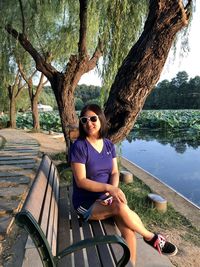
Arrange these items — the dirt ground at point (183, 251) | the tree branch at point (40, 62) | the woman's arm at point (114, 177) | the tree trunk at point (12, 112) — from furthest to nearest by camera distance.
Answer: the tree trunk at point (12, 112) < the tree branch at point (40, 62) < the dirt ground at point (183, 251) < the woman's arm at point (114, 177)

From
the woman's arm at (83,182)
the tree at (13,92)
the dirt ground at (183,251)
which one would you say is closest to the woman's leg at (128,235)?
the woman's arm at (83,182)

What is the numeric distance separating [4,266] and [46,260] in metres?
0.98

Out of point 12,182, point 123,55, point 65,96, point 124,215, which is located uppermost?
point 123,55

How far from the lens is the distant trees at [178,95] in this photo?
2224 inches

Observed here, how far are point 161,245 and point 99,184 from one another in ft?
2.30

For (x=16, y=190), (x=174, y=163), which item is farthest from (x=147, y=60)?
(x=174, y=163)

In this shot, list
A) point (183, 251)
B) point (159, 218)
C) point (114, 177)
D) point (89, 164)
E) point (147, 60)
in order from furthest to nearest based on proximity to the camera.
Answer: point (159, 218) → point (147, 60) → point (183, 251) → point (114, 177) → point (89, 164)

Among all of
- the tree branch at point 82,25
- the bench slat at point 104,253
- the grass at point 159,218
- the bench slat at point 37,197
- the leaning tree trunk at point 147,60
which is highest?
the tree branch at point 82,25

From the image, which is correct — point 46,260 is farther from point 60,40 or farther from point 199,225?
point 60,40

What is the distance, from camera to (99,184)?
8.31 feet

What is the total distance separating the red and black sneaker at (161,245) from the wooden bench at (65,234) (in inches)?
12.6

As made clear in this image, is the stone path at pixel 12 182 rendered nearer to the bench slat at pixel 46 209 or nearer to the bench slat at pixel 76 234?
the bench slat at pixel 46 209

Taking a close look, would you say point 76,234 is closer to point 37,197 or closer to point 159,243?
point 37,197

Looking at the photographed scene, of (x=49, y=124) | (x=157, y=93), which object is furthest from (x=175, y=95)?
(x=49, y=124)
